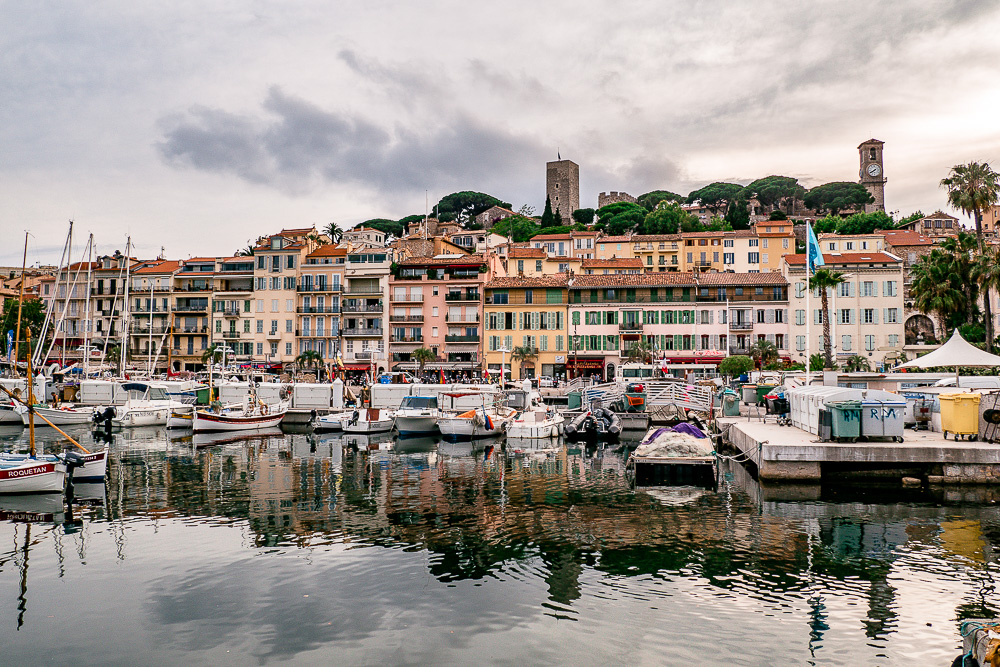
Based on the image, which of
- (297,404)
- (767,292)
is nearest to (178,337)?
(297,404)

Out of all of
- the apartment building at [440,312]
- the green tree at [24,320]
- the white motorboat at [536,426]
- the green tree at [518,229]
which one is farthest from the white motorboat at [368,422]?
the green tree at [518,229]

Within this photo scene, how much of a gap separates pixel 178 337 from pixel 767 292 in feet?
214

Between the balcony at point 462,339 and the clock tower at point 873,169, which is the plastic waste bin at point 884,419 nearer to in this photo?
the balcony at point 462,339

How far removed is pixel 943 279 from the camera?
48.8 metres

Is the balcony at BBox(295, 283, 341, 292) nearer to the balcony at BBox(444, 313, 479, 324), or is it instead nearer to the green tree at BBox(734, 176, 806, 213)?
the balcony at BBox(444, 313, 479, 324)

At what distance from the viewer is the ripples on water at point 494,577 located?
1070cm

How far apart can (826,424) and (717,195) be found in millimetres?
161229

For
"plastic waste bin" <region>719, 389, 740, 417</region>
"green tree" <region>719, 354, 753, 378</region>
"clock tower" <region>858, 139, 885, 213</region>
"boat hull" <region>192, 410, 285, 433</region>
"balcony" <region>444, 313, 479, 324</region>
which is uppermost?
"clock tower" <region>858, 139, 885, 213</region>

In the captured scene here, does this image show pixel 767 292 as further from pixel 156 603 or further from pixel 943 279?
pixel 156 603

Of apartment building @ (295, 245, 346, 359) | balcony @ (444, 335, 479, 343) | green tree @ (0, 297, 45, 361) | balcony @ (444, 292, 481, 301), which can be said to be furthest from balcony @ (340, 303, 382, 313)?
green tree @ (0, 297, 45, 361)

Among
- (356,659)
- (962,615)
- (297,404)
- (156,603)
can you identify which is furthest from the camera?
(297,404)

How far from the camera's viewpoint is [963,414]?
22.1 m

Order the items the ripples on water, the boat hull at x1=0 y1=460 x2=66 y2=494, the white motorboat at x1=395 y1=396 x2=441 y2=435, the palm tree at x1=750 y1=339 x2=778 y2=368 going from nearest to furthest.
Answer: the ripples on water, the boat hull at x1=0 y1=460 x2=66 y2=494, the white motorboat at x1=395 y1=396 x2=441 y2=435, the palm tree at x1=750 y1=339 x2=778 y2=368

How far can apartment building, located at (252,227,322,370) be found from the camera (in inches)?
3162
